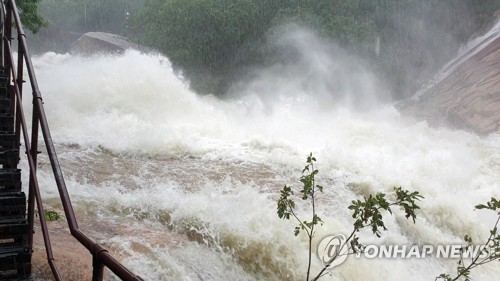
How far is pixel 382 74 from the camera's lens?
19.2 meters

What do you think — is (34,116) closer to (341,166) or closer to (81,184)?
(81,184)

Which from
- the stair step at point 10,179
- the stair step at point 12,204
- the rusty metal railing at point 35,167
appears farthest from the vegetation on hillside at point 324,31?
the stair step at point 12,204

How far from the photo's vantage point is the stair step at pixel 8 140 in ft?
9.98

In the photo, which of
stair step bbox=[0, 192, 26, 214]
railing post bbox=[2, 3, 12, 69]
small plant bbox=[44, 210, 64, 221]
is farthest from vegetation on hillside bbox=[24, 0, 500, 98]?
stair step bbox=[0, 192, 26, 214]

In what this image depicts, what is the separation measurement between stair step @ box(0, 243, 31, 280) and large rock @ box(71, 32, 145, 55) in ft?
63.0

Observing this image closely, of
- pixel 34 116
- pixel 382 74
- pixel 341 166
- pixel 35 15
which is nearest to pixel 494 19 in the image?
pixel 382 74

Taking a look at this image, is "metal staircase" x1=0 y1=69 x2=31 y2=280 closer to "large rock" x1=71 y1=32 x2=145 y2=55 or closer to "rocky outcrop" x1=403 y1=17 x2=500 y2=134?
"rocky outcrop" x1=403 y1=17 x2=500 y2=134

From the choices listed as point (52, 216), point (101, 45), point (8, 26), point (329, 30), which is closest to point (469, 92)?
point (329, 30)

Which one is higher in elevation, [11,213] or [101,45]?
[101,45]

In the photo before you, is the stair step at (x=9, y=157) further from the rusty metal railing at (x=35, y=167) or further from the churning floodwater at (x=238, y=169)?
the churning floodwater at (x=238, y=169)

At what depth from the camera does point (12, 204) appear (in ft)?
8.98

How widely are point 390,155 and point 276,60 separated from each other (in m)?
10.5
